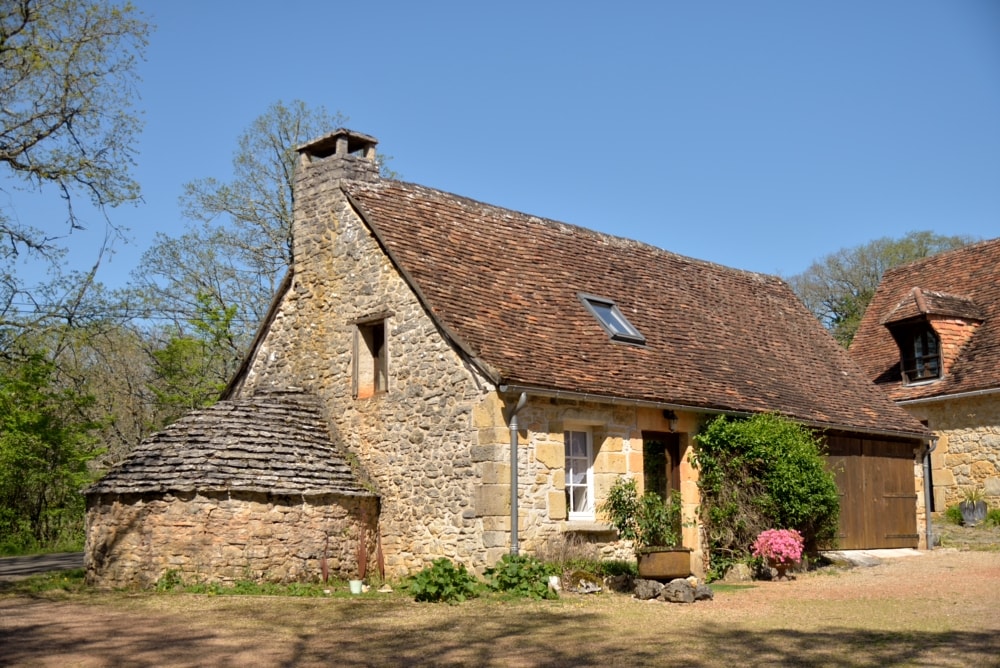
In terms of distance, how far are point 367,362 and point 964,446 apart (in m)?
14.0

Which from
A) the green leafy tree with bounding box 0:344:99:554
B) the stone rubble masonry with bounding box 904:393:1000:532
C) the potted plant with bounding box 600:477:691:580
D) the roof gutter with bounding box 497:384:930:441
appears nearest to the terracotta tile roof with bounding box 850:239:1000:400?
the stone rubble masonry with bounding box 904:393:1000:532

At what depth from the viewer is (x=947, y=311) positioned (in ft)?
76.1

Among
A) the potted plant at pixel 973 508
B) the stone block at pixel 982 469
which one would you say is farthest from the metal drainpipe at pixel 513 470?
the stone block at pixel 982 469

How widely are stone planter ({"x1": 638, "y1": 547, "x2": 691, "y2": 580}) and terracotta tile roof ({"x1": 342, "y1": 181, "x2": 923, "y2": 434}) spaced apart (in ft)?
8.02

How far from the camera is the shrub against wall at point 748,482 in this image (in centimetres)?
1553

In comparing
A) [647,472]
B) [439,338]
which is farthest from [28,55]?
[647,472]

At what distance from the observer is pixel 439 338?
14.2m

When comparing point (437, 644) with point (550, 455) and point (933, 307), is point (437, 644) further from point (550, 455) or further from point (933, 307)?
point (933, 307)

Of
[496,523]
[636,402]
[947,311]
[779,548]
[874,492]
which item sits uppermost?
[947,311]

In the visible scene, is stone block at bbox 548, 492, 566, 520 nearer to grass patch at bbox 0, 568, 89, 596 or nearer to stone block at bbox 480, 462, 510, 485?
stone block at bbox 480, 462, 510, 485

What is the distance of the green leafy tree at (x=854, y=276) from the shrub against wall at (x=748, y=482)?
24339 mm

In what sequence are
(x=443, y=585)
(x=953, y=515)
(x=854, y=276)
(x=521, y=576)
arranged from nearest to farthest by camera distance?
(x=443, y=585), (x=521, y=576), (x=953, y=515), (x=854, y=276)

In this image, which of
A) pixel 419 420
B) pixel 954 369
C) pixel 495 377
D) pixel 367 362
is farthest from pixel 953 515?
pixel 367 362

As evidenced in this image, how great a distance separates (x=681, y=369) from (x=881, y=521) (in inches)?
218
